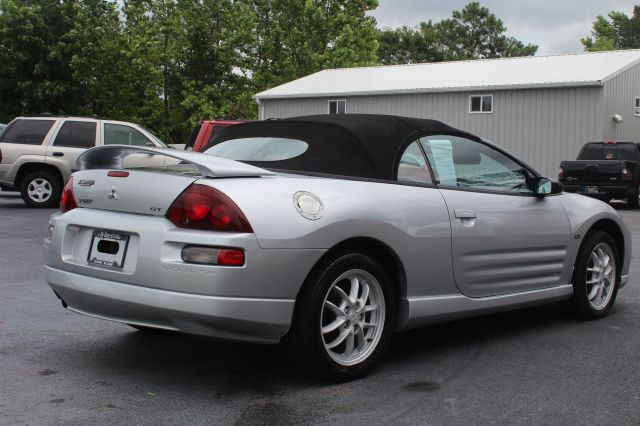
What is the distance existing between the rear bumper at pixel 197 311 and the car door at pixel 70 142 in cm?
1238

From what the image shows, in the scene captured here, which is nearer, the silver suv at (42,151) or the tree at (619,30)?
the silver suv at (42,151)

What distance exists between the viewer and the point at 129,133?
1656cm

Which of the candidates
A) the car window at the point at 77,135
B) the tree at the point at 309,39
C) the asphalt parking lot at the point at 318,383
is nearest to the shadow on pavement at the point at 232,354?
the asphalt parking lot at the point at 318,383

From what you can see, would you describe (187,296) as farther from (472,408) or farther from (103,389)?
(472,408)

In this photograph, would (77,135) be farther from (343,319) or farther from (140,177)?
(343,319)

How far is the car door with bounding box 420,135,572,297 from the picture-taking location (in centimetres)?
503

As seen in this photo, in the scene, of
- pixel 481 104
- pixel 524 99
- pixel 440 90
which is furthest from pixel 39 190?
pixel 481 104

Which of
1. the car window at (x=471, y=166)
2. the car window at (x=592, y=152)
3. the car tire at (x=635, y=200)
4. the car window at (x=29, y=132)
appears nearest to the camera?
the car window at (x=471, y=166)

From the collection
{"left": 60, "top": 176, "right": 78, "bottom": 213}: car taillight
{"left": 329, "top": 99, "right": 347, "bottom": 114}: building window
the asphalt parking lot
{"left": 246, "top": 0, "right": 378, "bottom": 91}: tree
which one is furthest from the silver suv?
{"left": 246, "top": 0, "right": 378, "bottom": 91}: tree

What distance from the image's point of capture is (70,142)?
16312 millimetres

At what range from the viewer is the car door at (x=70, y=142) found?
16.1 meters

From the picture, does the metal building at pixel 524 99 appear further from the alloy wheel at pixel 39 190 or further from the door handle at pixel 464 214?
the door handle at pixel 464 214

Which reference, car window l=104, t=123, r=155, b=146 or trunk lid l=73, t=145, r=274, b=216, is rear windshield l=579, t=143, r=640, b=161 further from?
trunk lid l=73, t=145, r=274, b=216

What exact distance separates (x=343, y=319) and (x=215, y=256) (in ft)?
2.71
